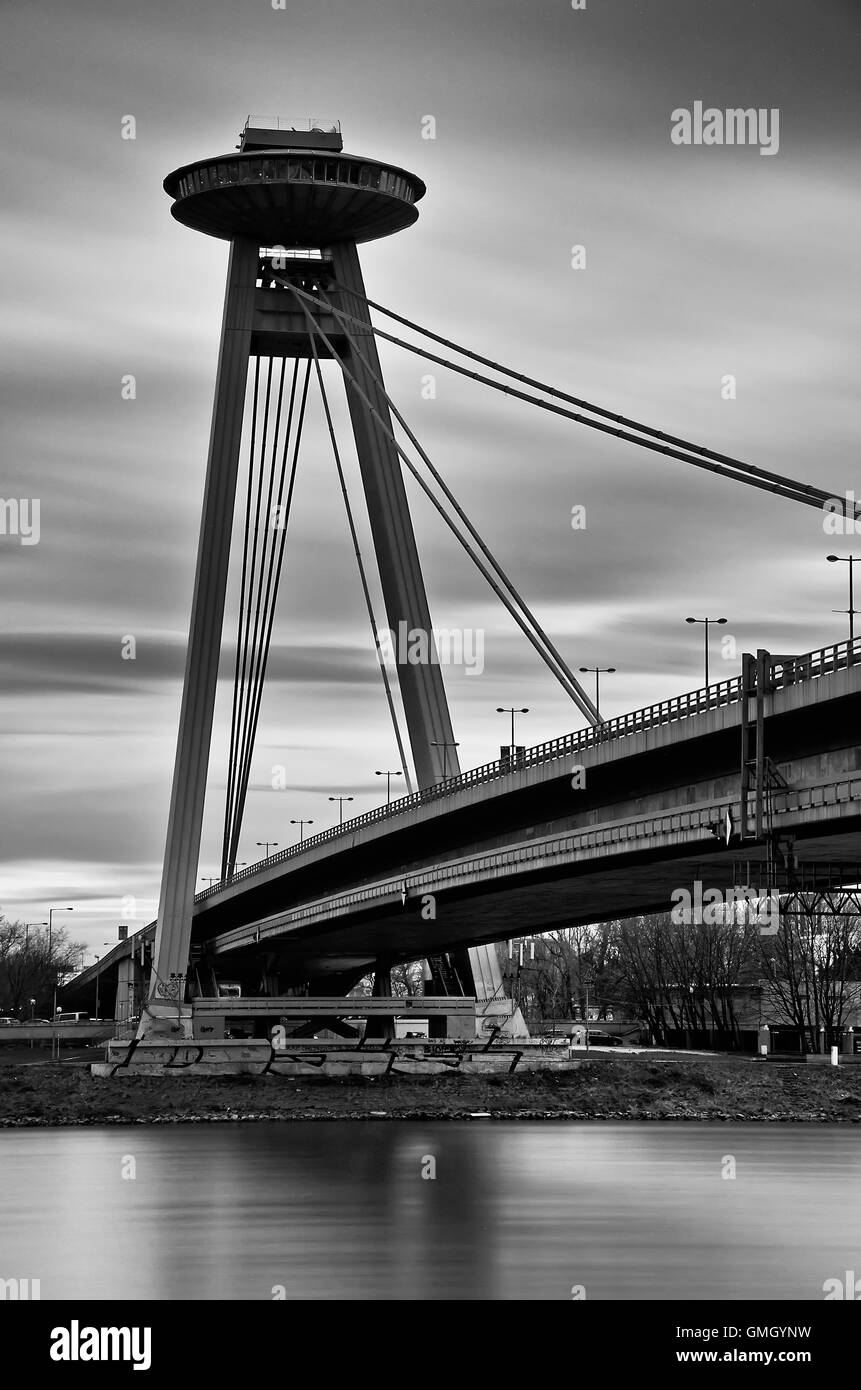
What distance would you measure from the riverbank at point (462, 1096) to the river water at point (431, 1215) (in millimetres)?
6404

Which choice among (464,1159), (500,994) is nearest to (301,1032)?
(500,994)

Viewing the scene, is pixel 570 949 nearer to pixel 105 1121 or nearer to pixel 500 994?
pixel 500 994

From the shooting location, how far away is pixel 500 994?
243 ft

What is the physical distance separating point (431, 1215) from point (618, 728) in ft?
42.4

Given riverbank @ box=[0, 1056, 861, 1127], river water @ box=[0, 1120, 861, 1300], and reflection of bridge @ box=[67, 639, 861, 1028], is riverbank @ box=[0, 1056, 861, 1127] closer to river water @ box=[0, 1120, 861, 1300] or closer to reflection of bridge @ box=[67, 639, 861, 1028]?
reflection of bridge @ box=[67, 639, 861, 1028]

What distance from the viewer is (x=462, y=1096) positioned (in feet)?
197

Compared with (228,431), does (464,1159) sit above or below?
below

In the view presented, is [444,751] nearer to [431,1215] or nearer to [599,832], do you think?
[599,832]

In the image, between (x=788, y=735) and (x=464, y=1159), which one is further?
(x=464, y=1159)

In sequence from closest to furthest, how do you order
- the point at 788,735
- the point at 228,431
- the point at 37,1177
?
1. the point at 788,735
2. the point at 37,1177
3. the point at 228,431

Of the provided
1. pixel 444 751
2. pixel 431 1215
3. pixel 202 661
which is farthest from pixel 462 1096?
pixel 431 1215

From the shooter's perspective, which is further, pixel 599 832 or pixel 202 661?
pixel 202 661
